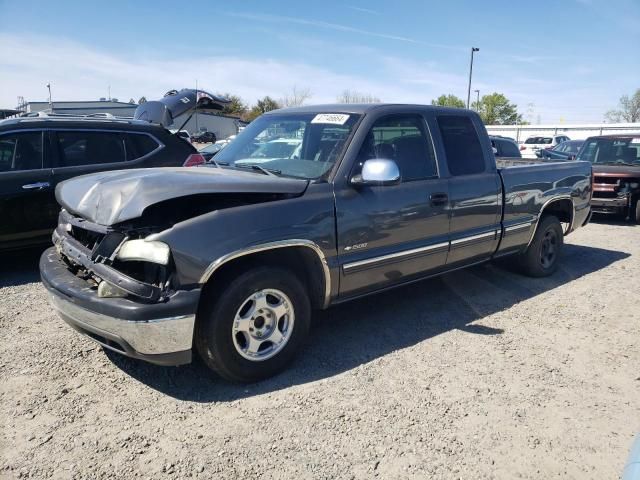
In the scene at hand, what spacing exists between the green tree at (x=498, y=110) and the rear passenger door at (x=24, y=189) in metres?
78.6

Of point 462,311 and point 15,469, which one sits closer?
point 15,469

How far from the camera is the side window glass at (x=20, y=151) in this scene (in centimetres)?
536

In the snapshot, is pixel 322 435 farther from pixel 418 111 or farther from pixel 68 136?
pixel 68 136

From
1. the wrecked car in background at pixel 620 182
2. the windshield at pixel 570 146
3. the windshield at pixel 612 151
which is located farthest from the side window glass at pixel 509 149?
the windshield at pixel 570 146

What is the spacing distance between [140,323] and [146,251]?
416 mm

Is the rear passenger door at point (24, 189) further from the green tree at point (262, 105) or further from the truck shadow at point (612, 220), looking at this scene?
the green tree at point (262, 105)

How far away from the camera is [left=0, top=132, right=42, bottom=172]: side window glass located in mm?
5363

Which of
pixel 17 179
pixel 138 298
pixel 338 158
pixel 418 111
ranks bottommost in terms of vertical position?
pixel 138 298

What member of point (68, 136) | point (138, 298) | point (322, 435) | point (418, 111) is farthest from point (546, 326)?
point (68, 136)

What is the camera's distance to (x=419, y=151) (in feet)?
13.9

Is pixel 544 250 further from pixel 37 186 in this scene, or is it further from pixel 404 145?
pixel 37 186

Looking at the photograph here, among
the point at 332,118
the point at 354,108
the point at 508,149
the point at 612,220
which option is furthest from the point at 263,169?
the point at 508,149

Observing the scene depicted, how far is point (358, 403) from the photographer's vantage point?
3092 millimetres

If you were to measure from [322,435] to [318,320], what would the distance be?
1.69 meters
